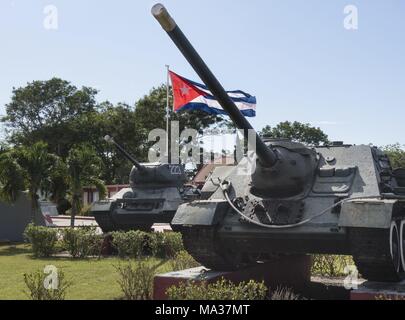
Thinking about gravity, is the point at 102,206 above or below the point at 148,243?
above

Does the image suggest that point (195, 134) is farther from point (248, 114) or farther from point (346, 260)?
point (346, 260)

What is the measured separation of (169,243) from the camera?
1456 cm

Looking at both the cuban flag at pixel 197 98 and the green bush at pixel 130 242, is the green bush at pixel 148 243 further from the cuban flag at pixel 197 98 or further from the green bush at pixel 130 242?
the cuban flag at pixel 197 98

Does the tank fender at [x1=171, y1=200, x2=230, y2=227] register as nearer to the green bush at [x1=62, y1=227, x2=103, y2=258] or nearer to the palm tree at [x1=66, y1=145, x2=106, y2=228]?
the green bush at [x1=62, y1=227, x2=103, y2=258]

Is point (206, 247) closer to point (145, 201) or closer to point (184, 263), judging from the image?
point (184, 263)

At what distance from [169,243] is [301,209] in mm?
6505

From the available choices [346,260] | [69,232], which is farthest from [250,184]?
[69,232]

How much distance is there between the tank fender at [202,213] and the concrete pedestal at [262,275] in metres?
0.81

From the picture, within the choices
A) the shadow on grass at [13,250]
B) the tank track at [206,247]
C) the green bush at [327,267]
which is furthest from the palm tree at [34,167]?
the tank track at [206,247]

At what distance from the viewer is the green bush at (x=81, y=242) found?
15.5 metres

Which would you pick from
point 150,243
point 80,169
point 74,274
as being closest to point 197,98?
point 80,169

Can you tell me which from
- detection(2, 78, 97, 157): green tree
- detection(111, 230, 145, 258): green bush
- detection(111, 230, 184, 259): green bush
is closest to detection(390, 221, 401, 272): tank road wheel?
detection(111, 230, 184, 259): green bush

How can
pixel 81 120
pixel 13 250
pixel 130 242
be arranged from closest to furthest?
pixel 130 242 < pixel 13 250 < pixel 81 120

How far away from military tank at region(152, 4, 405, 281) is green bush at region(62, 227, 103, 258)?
6685 mm
